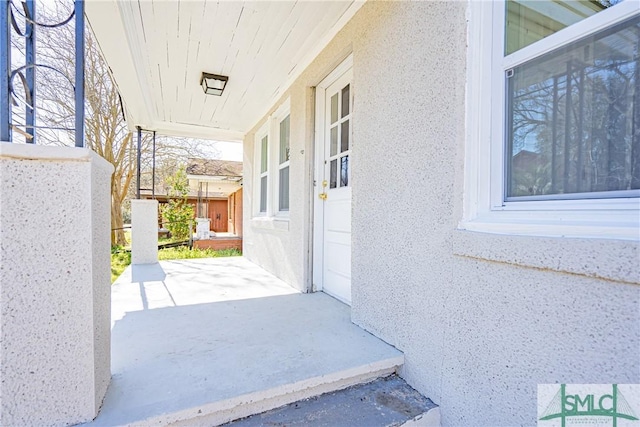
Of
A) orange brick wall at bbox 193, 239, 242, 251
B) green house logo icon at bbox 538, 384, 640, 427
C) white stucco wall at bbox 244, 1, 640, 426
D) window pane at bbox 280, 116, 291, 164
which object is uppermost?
window pane at bbox 280, 116, 291, 164

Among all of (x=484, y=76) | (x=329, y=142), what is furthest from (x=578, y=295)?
(x=329, y=142)

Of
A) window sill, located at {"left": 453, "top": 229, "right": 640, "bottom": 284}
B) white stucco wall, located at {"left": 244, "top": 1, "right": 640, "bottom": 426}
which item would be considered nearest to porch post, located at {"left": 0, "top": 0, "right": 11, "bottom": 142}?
white stucco wall, located at {"left": 244, "top": 1, "right": 640, "bottom": 426}

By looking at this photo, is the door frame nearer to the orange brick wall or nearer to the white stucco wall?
the white stucco wall

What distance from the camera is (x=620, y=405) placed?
1.10 m

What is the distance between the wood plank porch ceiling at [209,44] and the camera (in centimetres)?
280

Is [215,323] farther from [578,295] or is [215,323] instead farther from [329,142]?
[578,295]

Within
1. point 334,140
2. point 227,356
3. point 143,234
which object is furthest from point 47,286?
point 143,234

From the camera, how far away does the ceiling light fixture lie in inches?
162

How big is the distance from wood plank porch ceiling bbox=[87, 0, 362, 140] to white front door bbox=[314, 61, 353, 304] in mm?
545

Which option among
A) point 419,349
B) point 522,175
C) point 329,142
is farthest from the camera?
A: point 329,142

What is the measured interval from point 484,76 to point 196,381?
2.24 meters

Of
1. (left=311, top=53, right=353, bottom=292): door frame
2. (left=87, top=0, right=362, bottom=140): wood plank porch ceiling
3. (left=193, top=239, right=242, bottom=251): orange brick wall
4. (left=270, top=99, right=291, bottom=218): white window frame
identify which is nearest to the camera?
(left=87, top=0, right=362, bottom=140): wood plank porch ceiling

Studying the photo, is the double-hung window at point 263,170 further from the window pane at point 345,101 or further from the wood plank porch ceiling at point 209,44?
the window pane at point 345,101

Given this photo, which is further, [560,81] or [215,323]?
[215,323]
